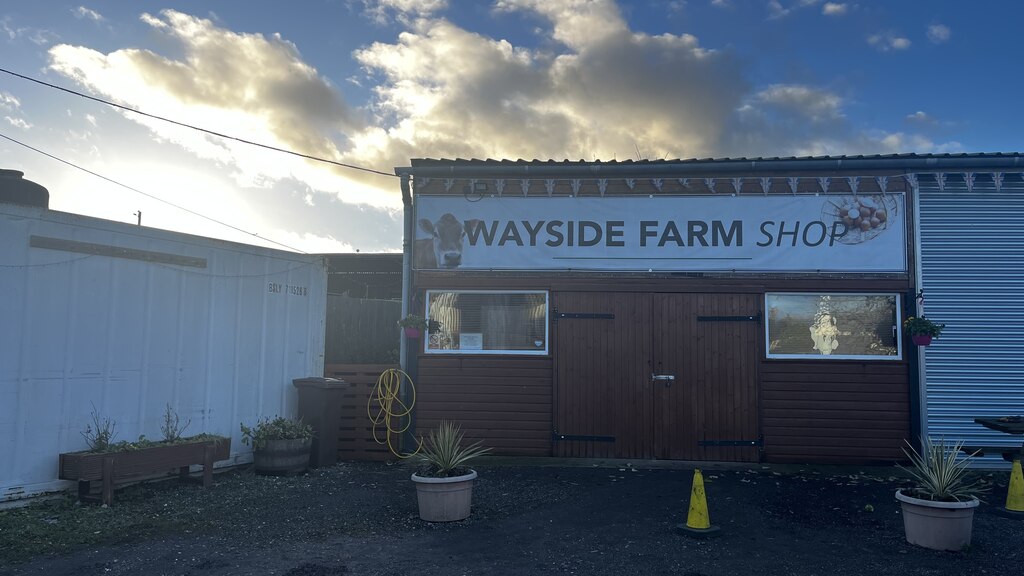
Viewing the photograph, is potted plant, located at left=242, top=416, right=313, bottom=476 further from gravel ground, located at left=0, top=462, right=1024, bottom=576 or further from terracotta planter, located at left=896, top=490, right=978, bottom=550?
terracotta planter, located at left=896, top=490, right=978, bottom=550

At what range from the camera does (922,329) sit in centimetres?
926

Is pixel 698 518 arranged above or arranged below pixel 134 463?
below

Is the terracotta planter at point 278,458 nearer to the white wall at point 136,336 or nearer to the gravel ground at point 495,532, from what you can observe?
the gravel ground at point 495,532

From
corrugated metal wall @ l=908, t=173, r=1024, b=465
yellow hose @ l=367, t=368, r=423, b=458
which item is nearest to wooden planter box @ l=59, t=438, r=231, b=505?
yellow hose @ l=367, t=368, r=423, b=458

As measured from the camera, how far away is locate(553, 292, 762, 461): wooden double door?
991cm

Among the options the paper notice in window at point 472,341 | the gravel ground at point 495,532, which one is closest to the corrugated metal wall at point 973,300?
the gravel ground at point 495,532

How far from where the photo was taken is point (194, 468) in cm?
865

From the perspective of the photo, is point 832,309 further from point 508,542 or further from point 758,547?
point 508,542

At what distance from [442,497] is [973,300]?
319 inches

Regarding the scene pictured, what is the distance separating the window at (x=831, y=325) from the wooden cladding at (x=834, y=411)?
0.71ft

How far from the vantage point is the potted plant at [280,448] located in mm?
8719

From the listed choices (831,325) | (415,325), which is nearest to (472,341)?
(415,325)

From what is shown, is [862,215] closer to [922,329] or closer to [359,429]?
[922,329]

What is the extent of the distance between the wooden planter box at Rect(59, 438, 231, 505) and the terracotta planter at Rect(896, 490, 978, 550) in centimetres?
731
